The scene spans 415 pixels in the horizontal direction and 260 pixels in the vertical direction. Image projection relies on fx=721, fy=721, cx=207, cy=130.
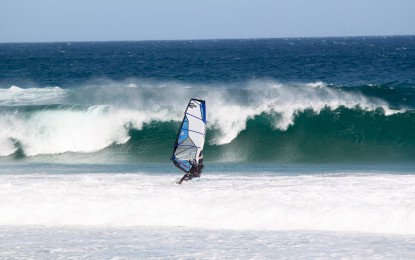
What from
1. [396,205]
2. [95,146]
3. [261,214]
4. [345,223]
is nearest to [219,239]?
[261,214]

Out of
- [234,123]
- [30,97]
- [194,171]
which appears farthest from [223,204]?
[30,97]

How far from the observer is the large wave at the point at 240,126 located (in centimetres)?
1984

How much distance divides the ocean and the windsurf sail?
536 millimetres

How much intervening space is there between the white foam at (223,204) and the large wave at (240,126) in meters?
5.84

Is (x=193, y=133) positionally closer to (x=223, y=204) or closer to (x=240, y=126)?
(x=223, y=204)

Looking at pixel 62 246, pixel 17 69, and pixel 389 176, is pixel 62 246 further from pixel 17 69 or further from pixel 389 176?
pixel 17 69

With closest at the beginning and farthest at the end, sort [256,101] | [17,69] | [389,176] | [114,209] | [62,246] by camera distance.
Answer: [62,246], [114,209], [389,176], [256,101], [17,69]

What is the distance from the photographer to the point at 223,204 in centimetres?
1155

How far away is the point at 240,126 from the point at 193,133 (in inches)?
334

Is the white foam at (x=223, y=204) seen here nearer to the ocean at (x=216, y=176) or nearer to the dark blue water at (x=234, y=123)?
the ocean at (x=216, y=176)

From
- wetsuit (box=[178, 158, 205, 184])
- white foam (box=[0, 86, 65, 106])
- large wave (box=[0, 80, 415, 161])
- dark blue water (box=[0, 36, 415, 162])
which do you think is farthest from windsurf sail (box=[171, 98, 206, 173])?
white foam (box=[0, 86, 65, 106])

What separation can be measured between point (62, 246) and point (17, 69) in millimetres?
46021

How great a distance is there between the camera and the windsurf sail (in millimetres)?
13188

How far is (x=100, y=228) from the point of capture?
10.9 metres
